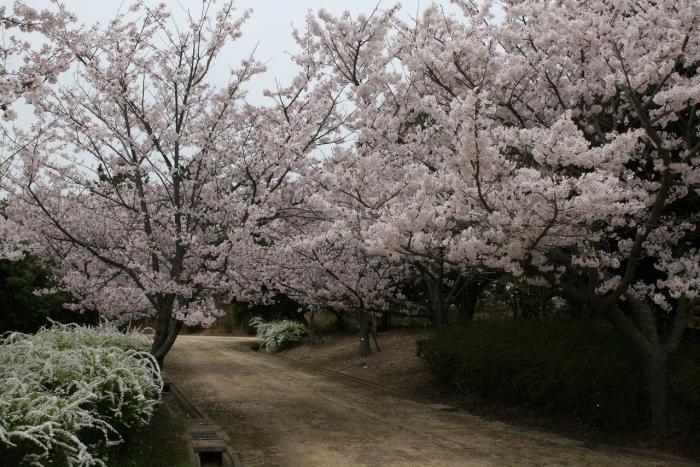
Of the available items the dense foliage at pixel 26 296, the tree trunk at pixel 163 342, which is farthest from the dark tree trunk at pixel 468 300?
the dense foliage at pixel 26 296

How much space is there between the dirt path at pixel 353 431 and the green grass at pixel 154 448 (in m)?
0.88

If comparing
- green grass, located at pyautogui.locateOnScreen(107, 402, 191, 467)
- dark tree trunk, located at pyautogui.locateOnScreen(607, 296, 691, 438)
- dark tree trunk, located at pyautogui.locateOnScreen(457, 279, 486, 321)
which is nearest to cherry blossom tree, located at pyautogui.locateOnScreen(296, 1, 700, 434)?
dark tree trunk, located at pyautogui.locateOnScreen(607, 296, 691, 438)

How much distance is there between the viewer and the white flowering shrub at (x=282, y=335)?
26.7 metres


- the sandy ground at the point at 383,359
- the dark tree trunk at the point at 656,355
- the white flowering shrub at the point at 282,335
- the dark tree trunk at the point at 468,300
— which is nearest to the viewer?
the dark tree trunk at the point at 656,355

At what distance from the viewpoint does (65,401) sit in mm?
5496

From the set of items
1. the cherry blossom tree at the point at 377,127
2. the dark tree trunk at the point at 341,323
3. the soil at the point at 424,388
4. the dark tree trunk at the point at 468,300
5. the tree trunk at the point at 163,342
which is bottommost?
the soil at the point at 424,388

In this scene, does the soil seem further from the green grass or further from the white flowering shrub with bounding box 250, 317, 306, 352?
the green grass

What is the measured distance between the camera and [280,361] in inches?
893

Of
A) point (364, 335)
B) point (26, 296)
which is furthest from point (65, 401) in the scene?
point (364, 335)

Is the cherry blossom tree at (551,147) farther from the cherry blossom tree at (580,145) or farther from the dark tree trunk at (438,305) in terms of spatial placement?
the dark tree trunk at (438,305)

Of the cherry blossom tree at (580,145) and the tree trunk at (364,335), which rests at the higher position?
the cherry blossom tree at (580,145)

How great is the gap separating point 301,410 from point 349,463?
4.31 meters

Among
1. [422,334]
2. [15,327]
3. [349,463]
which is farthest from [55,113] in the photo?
[422,334]

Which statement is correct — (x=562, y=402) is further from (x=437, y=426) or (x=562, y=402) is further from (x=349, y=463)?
(x=349, y=463)
